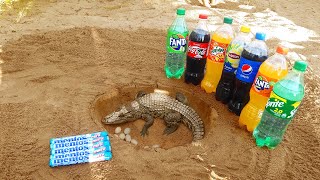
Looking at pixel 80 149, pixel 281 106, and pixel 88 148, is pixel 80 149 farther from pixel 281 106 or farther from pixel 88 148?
pixel 281 106

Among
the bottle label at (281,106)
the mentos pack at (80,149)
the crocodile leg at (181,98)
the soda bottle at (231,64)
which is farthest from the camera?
the crocodile leg at (181,98)

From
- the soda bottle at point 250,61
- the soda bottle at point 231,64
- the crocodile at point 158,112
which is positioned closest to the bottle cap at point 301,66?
the soda bottle at point 250,61

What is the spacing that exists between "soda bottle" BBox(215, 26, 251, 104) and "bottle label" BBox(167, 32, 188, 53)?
0.64 metres

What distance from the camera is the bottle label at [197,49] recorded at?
3501 millimetres

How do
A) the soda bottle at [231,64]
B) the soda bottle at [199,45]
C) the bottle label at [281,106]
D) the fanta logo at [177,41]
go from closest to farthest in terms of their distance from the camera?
the bottle label at [281,106]
the soda bottle at [231,64]
the soda bottle at [199,45]
the fanta logo at [177,41]

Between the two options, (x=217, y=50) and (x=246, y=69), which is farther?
(x=217, y=50)

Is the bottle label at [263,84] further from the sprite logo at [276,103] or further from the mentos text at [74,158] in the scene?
the mentos text at [74,158]

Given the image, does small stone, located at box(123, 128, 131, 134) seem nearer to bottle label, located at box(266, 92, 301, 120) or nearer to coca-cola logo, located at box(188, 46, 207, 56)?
coca-cola logo, located at box(188, 46, 207, 56)

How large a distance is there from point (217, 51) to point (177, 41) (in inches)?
22.4

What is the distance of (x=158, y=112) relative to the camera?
3781mm

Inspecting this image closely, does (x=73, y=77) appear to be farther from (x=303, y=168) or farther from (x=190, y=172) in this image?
(x=303, y=168)

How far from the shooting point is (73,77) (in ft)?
13.2

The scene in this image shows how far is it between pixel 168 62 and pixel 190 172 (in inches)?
74.1

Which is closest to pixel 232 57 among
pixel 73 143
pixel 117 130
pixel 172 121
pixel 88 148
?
pixel 172 121
